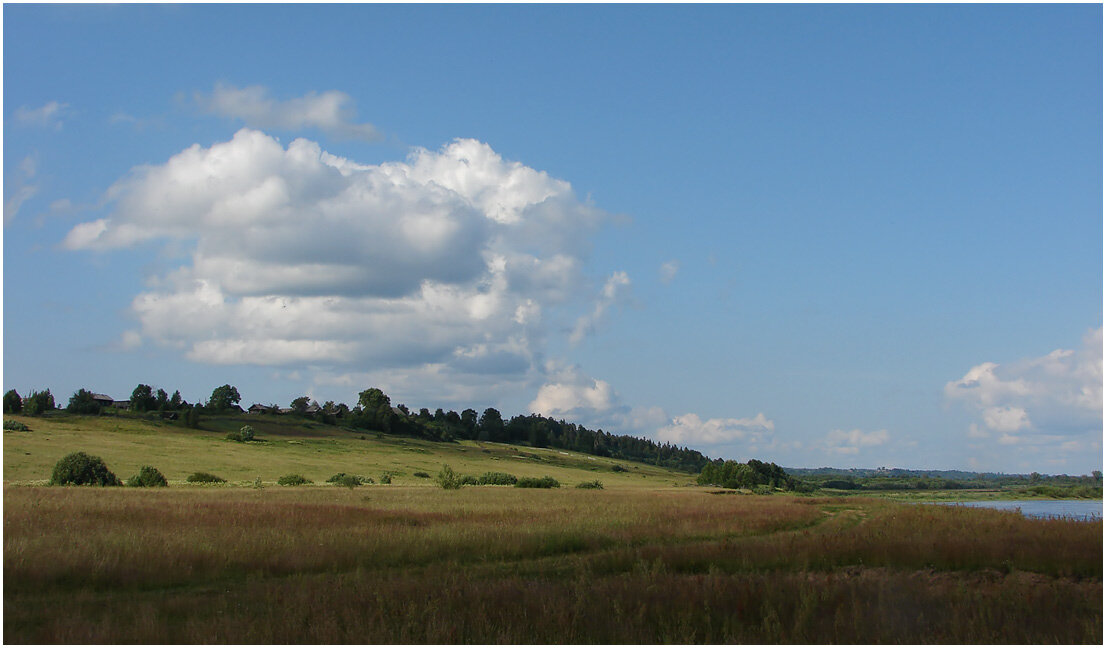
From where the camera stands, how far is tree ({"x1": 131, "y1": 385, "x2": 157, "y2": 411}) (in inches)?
5620

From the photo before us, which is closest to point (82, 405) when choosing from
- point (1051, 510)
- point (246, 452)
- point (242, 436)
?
point (242, 436)

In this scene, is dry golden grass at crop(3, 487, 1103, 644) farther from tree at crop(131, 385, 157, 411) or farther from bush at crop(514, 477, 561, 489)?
tree at crop(131, 385, 157, 411)

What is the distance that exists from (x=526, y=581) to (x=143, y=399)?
155 metres

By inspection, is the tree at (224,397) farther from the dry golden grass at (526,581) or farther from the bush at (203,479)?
the dry golden grass at (526,581)

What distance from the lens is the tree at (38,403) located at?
108000mm

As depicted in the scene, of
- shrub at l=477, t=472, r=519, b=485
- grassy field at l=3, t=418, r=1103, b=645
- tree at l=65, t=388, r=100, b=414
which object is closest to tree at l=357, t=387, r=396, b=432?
tree at l=65, t=388, r=100, b=414

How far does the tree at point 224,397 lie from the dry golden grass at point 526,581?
144657 mm

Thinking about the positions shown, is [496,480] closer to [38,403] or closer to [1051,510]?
[1051,510]

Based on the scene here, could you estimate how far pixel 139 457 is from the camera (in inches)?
2820

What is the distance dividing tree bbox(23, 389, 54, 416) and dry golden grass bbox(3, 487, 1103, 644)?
103 meters

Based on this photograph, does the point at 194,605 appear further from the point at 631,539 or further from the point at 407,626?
the point at 631,539

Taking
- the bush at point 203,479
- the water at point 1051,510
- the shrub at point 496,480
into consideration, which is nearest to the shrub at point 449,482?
the shrub at point 496,480

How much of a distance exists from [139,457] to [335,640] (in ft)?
242

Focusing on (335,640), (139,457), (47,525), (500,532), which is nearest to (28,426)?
(139,457)
